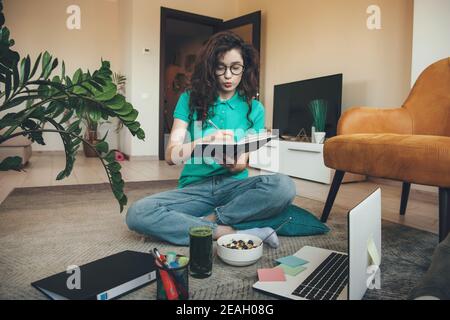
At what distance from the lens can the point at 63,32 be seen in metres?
4.93

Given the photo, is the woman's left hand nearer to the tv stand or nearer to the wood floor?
the wood floor

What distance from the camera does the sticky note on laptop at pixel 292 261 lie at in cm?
104

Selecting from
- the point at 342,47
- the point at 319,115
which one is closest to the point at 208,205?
the point at 319,115

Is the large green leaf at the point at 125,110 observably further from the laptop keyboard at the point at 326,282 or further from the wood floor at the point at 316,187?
the wood floor at the point at 316,187

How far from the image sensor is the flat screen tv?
3.00 metres

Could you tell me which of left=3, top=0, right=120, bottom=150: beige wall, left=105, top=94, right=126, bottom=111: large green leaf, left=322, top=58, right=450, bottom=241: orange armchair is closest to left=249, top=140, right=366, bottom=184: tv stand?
left=322, top=58, right=450, bottom=241: orange armchair

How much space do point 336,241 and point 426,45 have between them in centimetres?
163

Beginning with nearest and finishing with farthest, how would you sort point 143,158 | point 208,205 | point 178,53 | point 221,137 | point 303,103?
1. point 221,137
2. point 208,205
3. point 303,103
4. point 143,158
5. point 178,53

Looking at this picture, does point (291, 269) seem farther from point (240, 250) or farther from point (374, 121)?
point (374, 121)

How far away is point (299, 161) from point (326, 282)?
7.36 feet

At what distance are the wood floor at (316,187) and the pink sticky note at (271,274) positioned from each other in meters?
0.96

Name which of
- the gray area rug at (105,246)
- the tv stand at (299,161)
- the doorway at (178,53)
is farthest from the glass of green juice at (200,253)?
the doorway at (178,53)

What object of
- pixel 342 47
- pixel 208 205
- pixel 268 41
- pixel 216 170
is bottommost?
pixel 208 205
